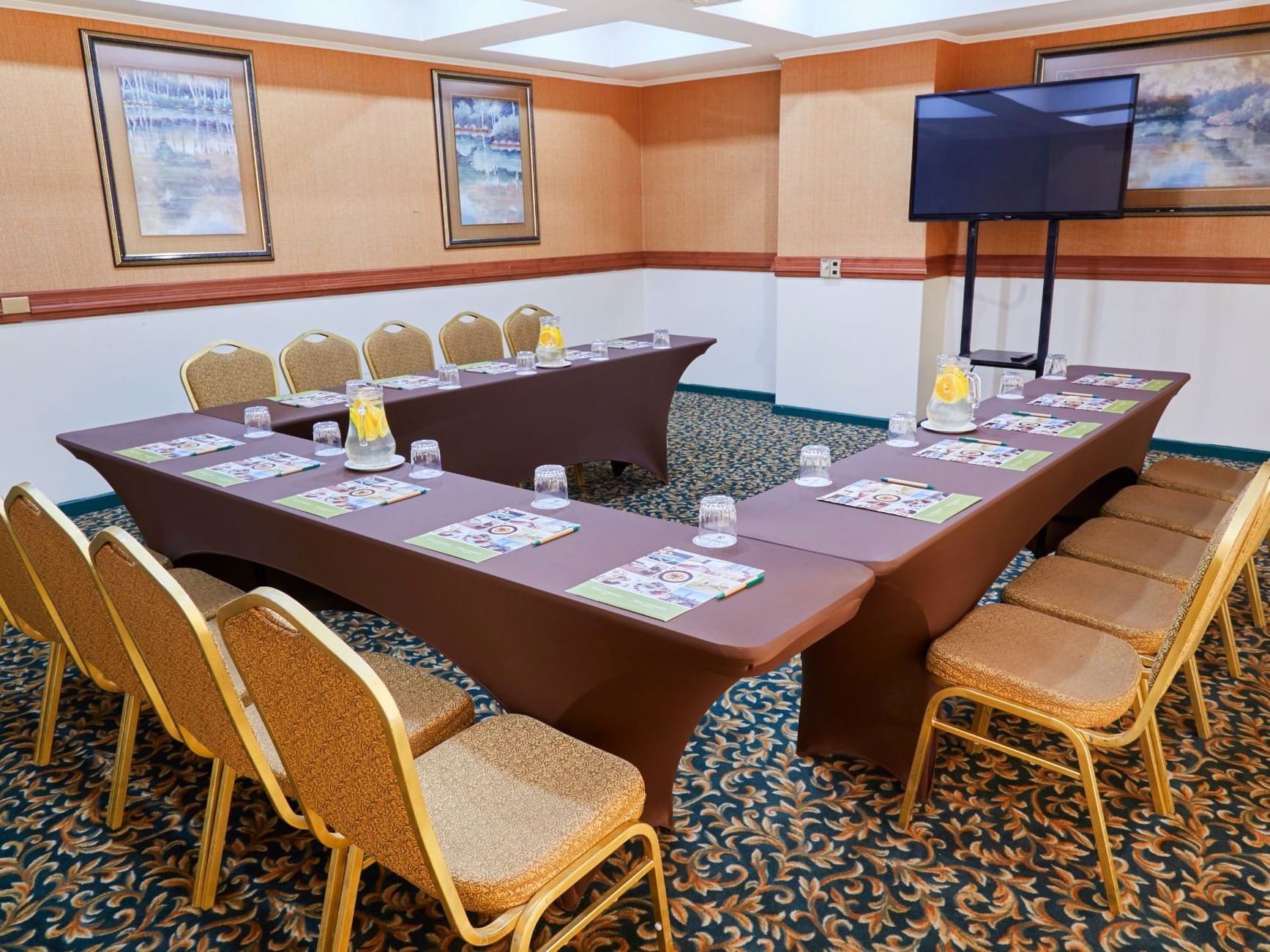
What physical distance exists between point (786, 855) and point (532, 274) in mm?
5740

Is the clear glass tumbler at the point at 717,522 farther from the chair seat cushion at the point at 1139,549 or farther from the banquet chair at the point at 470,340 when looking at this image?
the banquet chair at the point at 470,340

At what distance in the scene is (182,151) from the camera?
5215 mm

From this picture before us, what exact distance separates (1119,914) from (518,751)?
4.57 ft

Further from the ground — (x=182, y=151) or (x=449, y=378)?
(x=182, y=151)

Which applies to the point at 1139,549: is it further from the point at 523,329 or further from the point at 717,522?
the point at 523,329

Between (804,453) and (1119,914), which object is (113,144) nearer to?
(804,453)

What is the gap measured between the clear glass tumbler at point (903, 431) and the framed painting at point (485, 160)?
4.49m

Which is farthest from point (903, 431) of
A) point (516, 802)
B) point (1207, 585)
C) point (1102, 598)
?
point (516, 802)

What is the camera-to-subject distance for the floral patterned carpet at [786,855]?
2047 millimetres

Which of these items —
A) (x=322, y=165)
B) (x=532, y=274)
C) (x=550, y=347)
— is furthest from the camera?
(x=532, y=274)

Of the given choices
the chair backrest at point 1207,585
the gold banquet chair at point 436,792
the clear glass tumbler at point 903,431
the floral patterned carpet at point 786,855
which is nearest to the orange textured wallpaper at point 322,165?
the floral patterned carpet at point 786,855

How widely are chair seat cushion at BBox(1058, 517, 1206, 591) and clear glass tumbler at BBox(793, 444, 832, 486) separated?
0.90 meters

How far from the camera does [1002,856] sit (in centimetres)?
227

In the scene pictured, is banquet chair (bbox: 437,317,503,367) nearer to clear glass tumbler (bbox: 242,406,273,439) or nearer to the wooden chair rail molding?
the wooden chair rail molding
